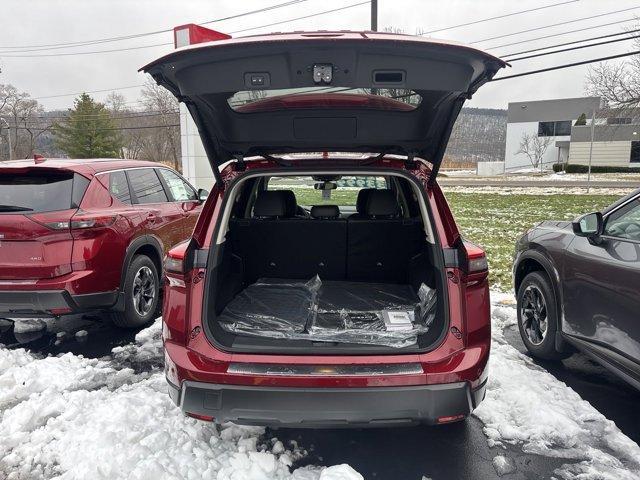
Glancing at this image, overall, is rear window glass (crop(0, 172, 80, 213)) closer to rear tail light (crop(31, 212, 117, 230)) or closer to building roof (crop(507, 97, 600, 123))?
rear tail light (crop(31, 212, 117, 230))

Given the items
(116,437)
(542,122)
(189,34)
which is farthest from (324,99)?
(542,122)

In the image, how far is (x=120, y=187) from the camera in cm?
476

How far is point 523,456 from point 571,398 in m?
0.86

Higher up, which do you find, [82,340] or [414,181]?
[414,181]

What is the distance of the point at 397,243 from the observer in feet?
12.6

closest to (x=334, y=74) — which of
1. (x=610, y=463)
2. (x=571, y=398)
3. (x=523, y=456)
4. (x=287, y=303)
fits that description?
(x=287, y=303)

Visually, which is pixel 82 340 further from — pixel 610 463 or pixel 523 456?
pixel 610 463

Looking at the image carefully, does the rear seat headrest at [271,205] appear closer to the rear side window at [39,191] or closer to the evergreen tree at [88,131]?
the rear side window at [39,191]

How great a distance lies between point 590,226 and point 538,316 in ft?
3.42

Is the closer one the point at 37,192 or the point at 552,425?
the point at 552,425

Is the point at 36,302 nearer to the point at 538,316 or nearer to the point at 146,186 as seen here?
the point at 146,186

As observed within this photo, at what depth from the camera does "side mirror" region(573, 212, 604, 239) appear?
123 inches

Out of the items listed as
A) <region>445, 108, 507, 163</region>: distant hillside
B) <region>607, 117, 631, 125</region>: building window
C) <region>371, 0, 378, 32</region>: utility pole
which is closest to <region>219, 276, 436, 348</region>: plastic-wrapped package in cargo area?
<region>371, 0, 378, 32</region>: utility pole

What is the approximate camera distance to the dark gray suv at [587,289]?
2.77 meters
